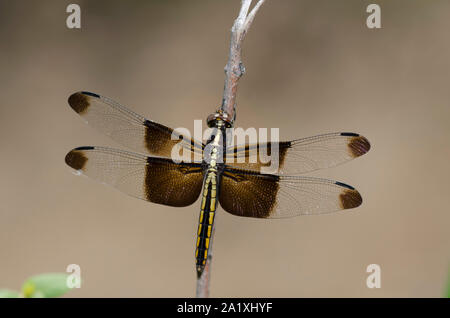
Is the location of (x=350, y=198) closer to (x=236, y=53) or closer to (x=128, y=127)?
(x=236, y=53)

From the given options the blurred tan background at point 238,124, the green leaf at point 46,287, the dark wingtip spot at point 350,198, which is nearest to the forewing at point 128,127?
the dark wingtip spot at point 350,198

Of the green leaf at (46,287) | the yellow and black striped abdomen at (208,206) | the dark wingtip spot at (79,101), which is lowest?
the green leaf at (46,287)

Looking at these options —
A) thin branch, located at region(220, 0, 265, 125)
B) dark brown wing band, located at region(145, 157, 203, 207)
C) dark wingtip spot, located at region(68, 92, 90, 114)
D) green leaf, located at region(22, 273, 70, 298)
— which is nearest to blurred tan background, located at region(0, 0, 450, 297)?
dark brown wing band, located at region(145, 157, 203, 207)

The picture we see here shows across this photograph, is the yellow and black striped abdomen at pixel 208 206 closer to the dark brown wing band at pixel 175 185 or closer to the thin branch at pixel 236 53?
the dark brown wing band at pixel 175 185

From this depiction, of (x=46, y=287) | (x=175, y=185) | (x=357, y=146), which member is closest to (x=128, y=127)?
(x=175, y=185)

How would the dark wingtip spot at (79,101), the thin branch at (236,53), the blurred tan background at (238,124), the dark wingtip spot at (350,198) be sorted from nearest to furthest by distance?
1. the thin branch at (236,53)
2. the dark wingtip spot at (350,198)
3. the dark wingtip spot at (79,101)
4. the blurred tan background at (238,124)
